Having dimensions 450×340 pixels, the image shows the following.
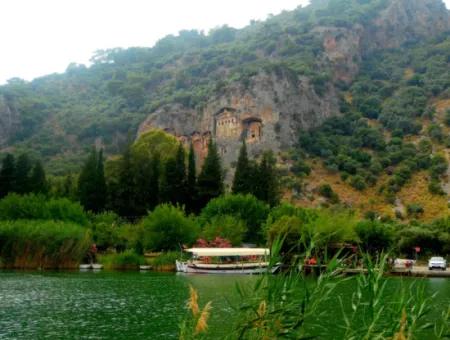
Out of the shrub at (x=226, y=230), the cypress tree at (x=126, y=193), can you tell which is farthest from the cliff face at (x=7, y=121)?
the shrub at (x=226, y=230)

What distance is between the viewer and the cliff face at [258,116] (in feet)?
330

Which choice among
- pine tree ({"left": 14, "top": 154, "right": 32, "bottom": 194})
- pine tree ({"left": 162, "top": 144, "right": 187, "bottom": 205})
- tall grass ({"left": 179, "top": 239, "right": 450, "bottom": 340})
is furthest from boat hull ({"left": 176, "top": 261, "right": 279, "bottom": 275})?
tall grass ({"left": 179, "top": 239, "right": 450, "bottom": 340})

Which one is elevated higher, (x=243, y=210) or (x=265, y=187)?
(x=265, y=187)

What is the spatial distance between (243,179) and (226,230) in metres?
13.4

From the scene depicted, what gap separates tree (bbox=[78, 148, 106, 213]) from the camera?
6844 cm

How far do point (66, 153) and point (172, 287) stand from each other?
300 feet

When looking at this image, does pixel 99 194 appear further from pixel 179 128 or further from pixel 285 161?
pixel 179 128

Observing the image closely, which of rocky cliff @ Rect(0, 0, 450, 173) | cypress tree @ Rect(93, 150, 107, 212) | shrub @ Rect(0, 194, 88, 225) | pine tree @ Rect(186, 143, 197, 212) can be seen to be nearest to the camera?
shrub @ Rect(0, 194, 88, 225)

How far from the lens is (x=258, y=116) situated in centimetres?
10250

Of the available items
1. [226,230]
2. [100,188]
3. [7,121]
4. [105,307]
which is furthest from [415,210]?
[7,121]

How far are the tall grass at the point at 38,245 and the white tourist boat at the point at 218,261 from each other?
927 cm

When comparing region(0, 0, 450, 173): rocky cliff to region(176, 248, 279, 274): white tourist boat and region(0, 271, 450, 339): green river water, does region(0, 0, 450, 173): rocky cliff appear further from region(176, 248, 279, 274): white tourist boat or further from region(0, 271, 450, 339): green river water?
region(0, 271, 450, 339): green river water

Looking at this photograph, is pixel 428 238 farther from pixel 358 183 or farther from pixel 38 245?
pixel 38 245

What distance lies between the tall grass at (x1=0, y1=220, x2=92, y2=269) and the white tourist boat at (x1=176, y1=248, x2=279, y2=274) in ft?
30.4
